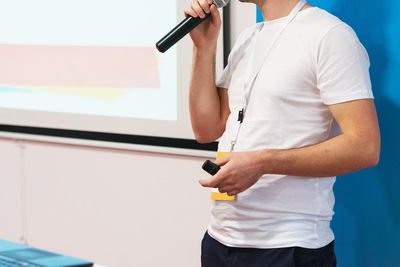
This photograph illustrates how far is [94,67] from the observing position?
299 cm

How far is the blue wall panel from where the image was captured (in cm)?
204

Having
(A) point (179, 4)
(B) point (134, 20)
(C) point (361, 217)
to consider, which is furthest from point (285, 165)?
(B) point (134, 20)

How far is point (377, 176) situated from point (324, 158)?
579mm

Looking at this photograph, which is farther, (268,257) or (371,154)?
(268,257)

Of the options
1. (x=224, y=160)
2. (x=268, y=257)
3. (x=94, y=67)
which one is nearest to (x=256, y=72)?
(x=224, y=160)

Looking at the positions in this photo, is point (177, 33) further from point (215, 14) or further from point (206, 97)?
point (206, 97)

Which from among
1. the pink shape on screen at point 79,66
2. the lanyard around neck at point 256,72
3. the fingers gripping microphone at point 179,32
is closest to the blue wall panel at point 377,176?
the lanyard around neck at point 256,72

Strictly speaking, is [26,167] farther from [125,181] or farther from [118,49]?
[118,49]

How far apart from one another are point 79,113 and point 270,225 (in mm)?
1588

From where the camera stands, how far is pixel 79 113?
10.0 feet

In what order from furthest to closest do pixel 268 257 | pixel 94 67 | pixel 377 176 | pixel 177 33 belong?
pixel 94 67
pixel 377 176
pixel 177 33
pixel 268 257

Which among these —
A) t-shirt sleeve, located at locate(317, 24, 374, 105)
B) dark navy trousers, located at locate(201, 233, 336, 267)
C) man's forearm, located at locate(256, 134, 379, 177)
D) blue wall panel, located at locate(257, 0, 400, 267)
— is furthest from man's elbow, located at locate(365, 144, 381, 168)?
blue wall panel, located at locate(257, 0, 400, 267)

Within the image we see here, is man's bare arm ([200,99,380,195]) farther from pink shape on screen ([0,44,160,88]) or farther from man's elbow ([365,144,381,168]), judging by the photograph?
pink shape on screen ([0,44,160,88])

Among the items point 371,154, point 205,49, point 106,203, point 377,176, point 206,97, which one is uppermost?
point 205,49
